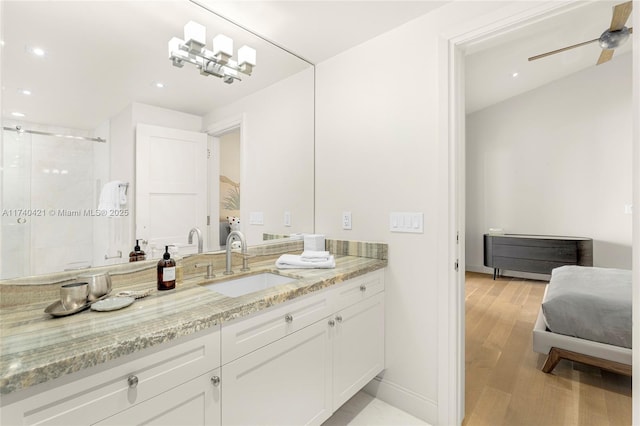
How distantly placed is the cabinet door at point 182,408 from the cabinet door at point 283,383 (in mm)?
42

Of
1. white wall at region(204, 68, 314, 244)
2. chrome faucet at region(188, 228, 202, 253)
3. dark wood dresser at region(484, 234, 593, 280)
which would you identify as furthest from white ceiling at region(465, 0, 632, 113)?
dark wood dresser at region(484, 234, 593, 280)

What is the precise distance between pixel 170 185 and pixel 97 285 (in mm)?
607

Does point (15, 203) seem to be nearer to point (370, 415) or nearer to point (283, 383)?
point (283, 383)

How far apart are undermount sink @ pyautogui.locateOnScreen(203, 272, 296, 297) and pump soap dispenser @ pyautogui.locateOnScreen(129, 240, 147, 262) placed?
344 millimetres

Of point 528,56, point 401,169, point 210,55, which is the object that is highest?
point 528,56

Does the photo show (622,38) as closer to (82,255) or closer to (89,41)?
(89,41)

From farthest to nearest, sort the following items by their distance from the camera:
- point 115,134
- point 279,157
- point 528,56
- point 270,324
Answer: point 528,56 → point 279,157 → point 115,134 → point 270,324

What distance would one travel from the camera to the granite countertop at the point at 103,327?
0.69 metres

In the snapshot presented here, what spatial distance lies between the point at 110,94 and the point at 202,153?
0.50 meters

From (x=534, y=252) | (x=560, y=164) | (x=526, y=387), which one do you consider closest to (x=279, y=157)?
(x=526, y=387)

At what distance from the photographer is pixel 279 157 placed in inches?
88.2

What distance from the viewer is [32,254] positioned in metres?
1.11

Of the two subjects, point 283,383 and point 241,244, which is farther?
point 241,244

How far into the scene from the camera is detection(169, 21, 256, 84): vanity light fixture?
4.95 ft
